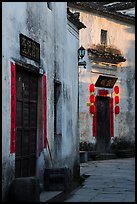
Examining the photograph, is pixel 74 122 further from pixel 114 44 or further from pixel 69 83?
pixel 114 44

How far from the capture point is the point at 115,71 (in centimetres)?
2253

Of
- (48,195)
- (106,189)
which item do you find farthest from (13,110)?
(106,189)

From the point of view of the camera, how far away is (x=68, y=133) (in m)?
11.5

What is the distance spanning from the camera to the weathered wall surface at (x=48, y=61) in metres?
7.12

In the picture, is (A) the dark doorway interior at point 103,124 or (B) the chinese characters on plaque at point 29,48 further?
(A) the dark doorway interior at point 103,124

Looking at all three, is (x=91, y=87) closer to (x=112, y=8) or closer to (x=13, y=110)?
(x=112, y=8)

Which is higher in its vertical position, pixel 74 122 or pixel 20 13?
pixel 20 13

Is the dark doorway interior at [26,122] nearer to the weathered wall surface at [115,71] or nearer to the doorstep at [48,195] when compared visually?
the doorstep at [48,195]

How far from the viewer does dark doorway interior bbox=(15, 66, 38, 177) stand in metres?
8.07

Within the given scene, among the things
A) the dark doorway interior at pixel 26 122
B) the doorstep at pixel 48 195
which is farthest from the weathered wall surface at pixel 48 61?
the doorstep at pixel 48 195

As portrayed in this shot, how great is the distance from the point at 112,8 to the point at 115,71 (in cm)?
447

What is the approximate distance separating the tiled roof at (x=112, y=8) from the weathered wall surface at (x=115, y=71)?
28cm

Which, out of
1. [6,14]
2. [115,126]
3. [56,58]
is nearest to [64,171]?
[56,58]

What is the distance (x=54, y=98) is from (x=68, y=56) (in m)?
1.63
